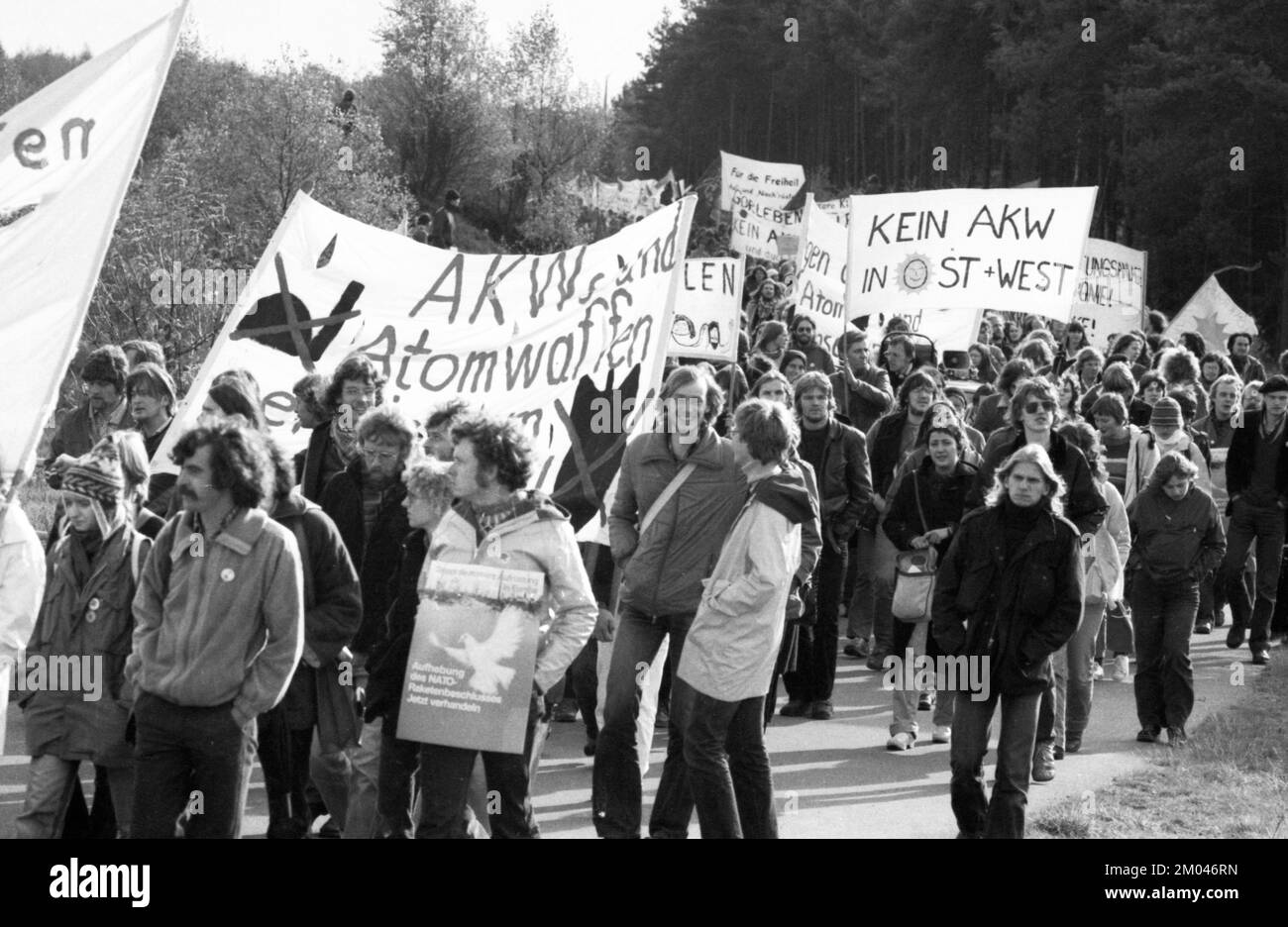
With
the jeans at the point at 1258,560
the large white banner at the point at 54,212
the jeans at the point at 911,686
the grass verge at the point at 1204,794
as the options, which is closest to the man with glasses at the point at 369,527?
the large white banner at the point at 54,212

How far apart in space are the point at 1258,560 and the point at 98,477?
8771 mm

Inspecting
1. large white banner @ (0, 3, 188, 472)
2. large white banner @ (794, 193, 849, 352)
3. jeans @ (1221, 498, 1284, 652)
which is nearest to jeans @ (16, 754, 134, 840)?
large white banner @ (0, 3, 188, 472)

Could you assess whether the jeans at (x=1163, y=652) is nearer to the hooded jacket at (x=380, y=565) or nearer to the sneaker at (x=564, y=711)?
the sneaker at (x=564, y=711)

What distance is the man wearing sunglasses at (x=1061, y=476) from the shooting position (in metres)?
9.17

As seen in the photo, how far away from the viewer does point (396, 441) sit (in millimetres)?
7398

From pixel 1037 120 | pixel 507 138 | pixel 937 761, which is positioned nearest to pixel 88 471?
pixel 937 761

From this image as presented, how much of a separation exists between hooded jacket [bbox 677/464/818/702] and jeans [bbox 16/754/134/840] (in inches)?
78.6

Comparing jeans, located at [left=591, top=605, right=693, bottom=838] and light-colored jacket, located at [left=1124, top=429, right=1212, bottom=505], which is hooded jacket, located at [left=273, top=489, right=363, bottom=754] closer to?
jeans, located at [left=591, top=605, right=693, bottom=838]

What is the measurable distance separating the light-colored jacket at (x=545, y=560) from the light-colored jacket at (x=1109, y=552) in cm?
452

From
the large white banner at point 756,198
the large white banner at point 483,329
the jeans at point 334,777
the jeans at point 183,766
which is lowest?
the jeans at point 334,777

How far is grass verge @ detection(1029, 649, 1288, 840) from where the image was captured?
26.5 ft

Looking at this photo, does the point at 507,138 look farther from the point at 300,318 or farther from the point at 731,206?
the point at 300,318

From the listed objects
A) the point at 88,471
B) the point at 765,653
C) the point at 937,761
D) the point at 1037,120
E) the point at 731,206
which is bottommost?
the point at 937,761
